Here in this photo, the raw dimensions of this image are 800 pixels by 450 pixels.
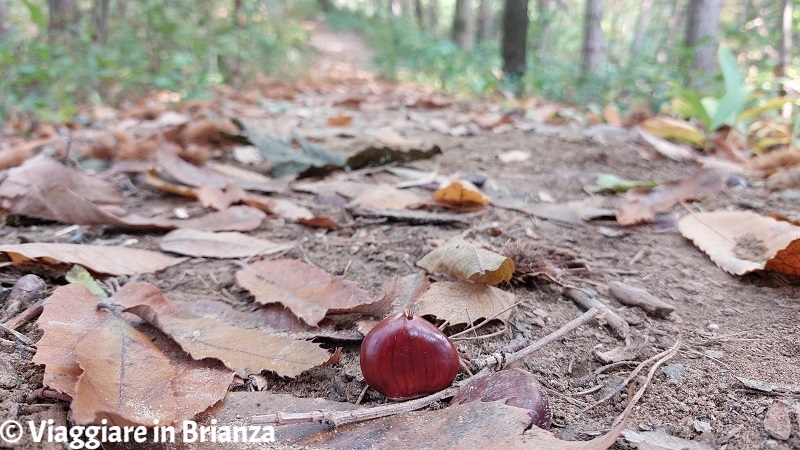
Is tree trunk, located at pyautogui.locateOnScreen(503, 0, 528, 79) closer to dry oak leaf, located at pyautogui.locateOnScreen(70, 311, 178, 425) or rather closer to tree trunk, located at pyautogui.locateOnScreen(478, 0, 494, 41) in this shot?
dry oak leaf, located at pyautogui.locateOnScreen(70, 311, 178, 425)

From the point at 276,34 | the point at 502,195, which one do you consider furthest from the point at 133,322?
the point at 276,34

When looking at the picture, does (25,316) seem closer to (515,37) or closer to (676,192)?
(676,192)

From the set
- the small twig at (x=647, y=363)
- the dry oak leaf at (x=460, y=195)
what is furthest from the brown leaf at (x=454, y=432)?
the dry oak leaf at (x=460, y=195)

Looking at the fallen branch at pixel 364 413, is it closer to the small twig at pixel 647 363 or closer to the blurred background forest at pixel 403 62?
the small twig at pixel 647 363

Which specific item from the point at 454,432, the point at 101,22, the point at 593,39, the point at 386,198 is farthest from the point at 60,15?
the point at 593,39
